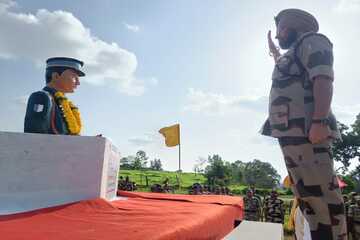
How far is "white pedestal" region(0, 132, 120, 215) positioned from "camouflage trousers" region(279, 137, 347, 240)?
1.41 metres

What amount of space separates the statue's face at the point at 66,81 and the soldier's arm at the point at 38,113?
1.29 feet

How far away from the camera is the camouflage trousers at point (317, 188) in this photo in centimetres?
168

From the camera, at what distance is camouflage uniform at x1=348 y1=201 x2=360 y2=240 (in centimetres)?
808

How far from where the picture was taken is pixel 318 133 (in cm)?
172

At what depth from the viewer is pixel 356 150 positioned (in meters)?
44.2

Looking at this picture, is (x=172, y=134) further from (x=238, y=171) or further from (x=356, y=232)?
(x=238, y=171)

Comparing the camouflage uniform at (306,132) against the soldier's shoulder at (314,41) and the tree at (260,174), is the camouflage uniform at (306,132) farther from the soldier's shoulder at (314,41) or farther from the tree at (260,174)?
the tree at (260,174)

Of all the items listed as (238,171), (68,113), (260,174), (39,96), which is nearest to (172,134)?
(68,113)

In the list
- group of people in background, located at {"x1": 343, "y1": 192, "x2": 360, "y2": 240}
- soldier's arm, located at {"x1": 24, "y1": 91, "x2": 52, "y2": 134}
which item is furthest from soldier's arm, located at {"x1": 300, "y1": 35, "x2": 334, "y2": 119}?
group of people in background, located at {"x1": 343, "y1": 192, "x2": 360, "y2": 240}

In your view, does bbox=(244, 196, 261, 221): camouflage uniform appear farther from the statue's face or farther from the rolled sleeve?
the rolled sleeve

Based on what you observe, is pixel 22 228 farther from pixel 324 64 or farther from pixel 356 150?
pixel 356 150

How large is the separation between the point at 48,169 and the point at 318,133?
177 cm

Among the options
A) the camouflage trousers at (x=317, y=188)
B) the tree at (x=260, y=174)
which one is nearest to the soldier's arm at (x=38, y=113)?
the camouflage trousers at (x=317, y=188)

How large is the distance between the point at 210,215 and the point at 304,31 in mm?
1320
